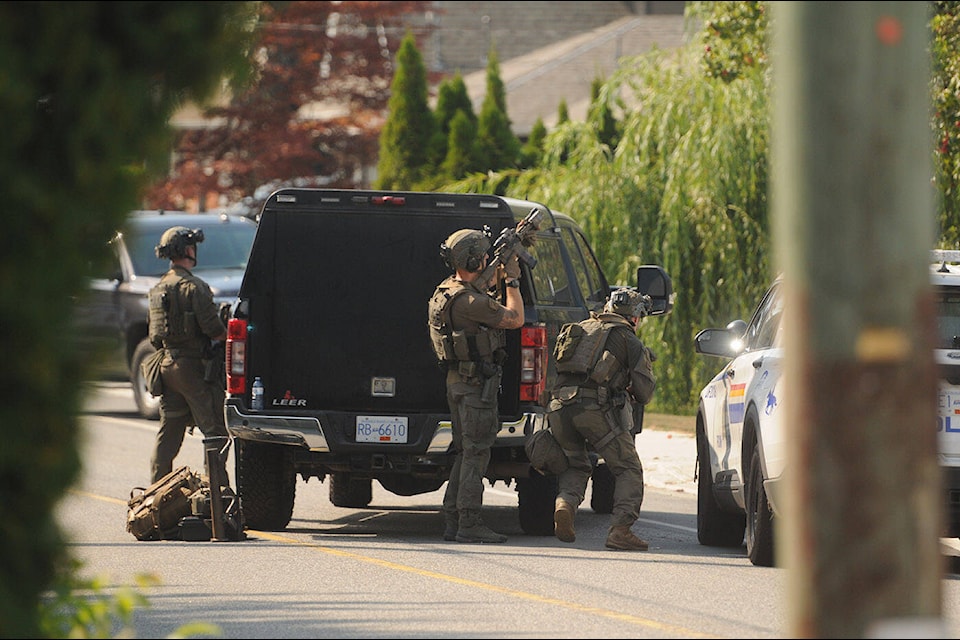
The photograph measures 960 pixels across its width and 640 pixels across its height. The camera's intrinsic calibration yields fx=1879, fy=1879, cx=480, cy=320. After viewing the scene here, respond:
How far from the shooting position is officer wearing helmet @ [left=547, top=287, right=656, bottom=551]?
11.9 meters

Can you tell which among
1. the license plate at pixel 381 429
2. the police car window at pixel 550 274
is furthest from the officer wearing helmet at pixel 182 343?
the police car window at pixel 550 274

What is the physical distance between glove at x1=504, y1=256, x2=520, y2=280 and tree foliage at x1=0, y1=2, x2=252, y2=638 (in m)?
5.82

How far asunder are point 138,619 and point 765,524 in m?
3.80

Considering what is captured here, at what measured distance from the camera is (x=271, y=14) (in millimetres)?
6562

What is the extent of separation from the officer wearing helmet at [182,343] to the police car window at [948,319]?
16.9 ft

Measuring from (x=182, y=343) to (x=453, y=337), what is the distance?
238 centimetres

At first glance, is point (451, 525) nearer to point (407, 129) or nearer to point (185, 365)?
point (185, 365)

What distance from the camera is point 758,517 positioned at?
10.8 m

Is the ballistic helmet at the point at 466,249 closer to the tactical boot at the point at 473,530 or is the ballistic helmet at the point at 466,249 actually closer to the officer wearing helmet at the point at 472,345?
the officer wearing helmet at the point at 472,345

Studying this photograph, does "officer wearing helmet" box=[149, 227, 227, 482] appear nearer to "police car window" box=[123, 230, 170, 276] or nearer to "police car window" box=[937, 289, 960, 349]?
"police car window" box=[937, 289, 960, 349]

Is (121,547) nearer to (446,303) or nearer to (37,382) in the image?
(446,303)

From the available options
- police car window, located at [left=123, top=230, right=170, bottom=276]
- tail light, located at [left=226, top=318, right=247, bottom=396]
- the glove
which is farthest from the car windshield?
the glove

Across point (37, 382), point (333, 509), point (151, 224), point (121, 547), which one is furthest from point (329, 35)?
point (37, 382)

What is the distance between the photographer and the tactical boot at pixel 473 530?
11930 millimetres
